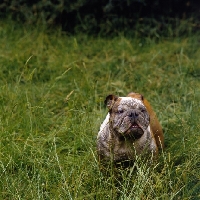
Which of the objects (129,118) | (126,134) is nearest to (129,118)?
(129,118)

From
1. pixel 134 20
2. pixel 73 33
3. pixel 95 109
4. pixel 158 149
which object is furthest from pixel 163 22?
pixel 158 149

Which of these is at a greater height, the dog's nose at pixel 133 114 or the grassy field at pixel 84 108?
the dog's nose at pixel 133 114

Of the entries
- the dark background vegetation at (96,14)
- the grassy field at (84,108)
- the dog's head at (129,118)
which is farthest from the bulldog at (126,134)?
the dark background vegetation at (96,14)

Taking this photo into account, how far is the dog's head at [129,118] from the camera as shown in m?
3.66

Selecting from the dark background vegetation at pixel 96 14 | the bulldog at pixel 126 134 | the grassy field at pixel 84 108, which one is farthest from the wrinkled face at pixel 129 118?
the dark background vegetation at pixel 96 14

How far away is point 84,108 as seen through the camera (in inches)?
187

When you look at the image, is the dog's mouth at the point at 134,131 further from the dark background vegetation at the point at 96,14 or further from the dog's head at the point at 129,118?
the dark background vegetation at the point at 96,14

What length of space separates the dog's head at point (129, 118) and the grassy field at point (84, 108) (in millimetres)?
229

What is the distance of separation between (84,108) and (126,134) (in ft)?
3.72

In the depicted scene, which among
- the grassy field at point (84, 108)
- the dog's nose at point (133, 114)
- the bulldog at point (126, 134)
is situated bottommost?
the grassy field at point (84, 108)

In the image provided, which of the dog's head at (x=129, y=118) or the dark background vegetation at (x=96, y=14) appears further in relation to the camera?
the dark background vegetation at (x=96, y=14)

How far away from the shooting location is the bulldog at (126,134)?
3672 mm

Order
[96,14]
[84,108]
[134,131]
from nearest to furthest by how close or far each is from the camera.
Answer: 1. [134,131]
2. [84,108]
3. [96,14]

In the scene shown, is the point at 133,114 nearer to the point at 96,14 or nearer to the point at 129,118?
the point at 129,118
